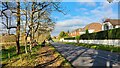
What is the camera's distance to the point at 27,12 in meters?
21.8

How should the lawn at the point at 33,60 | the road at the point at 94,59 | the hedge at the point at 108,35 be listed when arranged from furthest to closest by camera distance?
the hedge at the point at 108,35, the road at the point at 94,59, the lawn at the point at 33,60

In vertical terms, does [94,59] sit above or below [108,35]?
below

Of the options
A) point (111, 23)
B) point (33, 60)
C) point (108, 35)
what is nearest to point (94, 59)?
point (33, 60)

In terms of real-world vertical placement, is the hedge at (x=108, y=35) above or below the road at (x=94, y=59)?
above

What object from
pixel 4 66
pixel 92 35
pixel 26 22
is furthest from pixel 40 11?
pixel 92 35

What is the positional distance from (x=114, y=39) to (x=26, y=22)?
26.5 meters

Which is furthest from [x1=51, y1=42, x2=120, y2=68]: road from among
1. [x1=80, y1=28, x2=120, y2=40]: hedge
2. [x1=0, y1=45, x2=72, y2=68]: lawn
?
[x1=80, y1=28, x2=120, y2=40]: hedge

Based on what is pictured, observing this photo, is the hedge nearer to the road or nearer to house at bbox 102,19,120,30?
the road

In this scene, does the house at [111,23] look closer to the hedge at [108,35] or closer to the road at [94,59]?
the hedge at [108,35]

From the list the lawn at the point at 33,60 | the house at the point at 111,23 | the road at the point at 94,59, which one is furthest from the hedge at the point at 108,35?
the lawn at the point at 33,60

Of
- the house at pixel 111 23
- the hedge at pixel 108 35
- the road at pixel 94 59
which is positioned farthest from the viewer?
the house at pixel 111 23

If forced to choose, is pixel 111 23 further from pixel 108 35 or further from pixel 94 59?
pixel 94 59

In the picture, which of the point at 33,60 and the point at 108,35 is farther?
the point at 108,35

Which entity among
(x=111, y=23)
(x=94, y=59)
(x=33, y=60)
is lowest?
(x=94, y=59)
